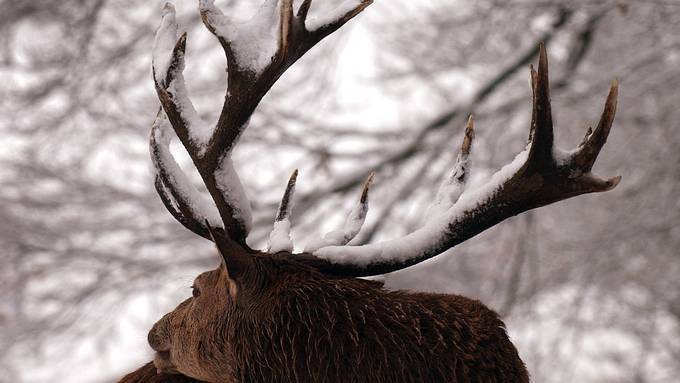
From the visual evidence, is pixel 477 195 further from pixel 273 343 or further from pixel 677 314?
pixel 677 314

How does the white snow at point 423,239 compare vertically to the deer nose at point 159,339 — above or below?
below

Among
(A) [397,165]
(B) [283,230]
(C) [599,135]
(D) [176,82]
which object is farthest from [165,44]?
(A) [397,165]

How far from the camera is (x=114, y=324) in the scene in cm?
448

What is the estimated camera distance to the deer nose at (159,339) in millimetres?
1489

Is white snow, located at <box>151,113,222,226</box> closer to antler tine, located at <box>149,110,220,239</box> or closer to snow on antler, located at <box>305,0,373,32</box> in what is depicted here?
antler tine, located at <box>149,110,220,239</box>

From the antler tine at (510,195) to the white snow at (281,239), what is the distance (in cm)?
9

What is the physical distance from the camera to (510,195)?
1327 mm

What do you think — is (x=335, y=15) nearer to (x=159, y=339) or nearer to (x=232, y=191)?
(x=232, y=191)

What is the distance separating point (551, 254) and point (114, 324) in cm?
261

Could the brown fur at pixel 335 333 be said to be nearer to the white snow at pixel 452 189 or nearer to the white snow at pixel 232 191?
the white snow at pixel 232 191

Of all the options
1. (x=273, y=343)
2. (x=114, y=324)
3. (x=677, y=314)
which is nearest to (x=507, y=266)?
(x=677, y=314)

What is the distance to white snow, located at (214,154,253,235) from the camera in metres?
1.40

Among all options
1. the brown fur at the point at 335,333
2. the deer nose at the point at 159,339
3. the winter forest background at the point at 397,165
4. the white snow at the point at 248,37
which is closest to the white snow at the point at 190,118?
the white snow at the point at 248,37

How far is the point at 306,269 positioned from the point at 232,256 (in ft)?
0.51
